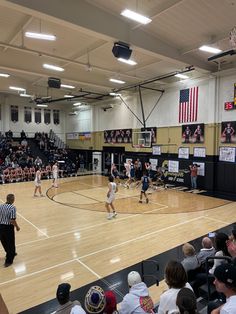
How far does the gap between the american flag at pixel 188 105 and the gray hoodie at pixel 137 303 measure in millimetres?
14504

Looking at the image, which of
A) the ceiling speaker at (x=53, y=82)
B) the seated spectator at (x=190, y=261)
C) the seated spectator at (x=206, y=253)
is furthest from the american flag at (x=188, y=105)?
the seated spectator at (x=190, y=261)

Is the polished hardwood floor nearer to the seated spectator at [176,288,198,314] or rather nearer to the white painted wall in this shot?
the seated spectator at [176,288,198,314]

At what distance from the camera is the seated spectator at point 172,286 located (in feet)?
8.84

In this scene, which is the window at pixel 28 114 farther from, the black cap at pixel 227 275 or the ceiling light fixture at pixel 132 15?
the black cap at pixel 227 275

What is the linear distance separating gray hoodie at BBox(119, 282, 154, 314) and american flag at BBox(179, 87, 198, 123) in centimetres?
1450

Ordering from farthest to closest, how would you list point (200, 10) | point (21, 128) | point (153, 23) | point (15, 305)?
point (21, 128), point (153, 23), point (200, 10), point (15, 305)

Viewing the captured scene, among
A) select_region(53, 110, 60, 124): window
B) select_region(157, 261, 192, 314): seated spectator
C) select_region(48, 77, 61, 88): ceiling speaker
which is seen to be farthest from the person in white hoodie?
select_region(53, 110, 60, 124): window

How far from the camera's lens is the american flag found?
16.1 m

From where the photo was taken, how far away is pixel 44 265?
5.91 meters

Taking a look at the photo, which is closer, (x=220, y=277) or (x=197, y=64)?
(x=220, y=277)

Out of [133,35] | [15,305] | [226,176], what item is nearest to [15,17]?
[133,35]

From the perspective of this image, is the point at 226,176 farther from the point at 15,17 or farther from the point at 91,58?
the point at 15,17

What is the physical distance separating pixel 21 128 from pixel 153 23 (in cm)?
2103

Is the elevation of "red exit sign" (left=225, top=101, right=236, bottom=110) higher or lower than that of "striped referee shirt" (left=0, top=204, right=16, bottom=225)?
higher
